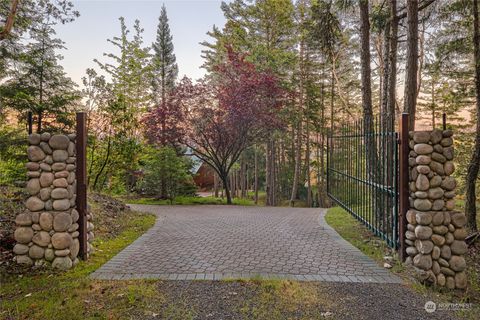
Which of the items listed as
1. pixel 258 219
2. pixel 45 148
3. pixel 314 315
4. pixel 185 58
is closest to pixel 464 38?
pixel 258 219

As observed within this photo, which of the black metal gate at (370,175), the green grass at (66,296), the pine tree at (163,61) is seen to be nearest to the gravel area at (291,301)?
the green grass at (66,296)

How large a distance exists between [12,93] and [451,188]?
27.4 ft

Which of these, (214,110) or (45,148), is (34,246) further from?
(214,110)

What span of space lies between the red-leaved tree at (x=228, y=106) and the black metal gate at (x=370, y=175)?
3.82m

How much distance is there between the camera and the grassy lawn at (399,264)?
2.83 m

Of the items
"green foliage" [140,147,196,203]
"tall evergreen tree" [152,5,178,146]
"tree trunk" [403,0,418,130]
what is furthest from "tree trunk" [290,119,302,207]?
"tree trunk" [403,0,418,130]

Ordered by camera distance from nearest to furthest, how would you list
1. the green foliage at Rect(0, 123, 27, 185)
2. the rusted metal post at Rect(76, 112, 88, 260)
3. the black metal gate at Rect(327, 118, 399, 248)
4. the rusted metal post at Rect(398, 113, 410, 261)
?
the rusted metal post at Rect(398, 113, 410, 261) < the rusted metal post at Rect(76, 112, 88, 260) < the black metal gate at Rect(327, 118, 399, 248) < the green foliage at Rect(0, 123, 27, 185)

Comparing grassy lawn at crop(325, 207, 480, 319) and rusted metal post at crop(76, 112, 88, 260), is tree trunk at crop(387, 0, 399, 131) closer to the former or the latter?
grassy lawn at crop(325, 207, 480, 319)

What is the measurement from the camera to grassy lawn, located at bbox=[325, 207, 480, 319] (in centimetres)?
283

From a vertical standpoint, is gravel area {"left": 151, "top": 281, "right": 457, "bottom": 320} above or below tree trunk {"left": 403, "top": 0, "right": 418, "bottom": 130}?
below

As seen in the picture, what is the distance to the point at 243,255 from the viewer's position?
3.83 metres

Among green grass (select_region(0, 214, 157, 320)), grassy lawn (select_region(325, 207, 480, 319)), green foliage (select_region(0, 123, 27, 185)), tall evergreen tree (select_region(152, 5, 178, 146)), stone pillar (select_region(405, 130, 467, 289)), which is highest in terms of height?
tall evergreen tree (select_region(152, 5, 178, 146))

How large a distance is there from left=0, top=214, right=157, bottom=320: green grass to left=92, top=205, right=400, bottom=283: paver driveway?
0.86ft

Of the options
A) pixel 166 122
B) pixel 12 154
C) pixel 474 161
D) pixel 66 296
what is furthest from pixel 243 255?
pixel 166 122
